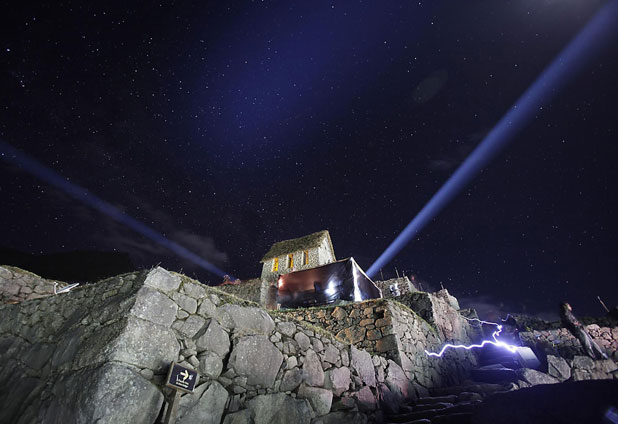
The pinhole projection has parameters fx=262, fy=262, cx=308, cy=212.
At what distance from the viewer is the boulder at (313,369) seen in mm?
4348

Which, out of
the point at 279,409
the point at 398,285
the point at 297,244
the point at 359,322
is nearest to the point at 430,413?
the point at 359,322

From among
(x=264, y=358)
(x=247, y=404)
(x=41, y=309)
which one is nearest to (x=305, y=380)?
(x=264, y=358)

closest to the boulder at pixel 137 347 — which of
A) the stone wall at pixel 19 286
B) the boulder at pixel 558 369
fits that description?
the stone wall at pixel 19 286

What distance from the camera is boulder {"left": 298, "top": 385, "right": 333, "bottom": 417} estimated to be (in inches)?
163

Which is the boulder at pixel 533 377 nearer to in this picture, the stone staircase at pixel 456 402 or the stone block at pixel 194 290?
the stone staircase at pixel 456 402

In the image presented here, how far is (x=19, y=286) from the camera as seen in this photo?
6828 mm

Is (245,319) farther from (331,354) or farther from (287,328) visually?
(331,354)

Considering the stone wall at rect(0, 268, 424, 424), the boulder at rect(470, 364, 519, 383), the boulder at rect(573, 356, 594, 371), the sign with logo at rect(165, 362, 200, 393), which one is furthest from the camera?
the boulder at rect(573, 356, 594, 371)

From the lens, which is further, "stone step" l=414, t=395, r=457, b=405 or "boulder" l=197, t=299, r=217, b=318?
"stone step" l=414, t=395, r=457, b=405

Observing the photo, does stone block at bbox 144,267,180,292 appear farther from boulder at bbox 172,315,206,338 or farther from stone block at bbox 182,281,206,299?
boulder at bbox 172,315,206,338

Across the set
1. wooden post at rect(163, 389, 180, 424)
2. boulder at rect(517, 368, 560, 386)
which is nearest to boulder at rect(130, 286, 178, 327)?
wooden post at rect(163, 389, 180, 424)

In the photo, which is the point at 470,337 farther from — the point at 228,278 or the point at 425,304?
the point at 228,278

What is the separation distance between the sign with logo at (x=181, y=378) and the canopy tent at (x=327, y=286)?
10.1 metres

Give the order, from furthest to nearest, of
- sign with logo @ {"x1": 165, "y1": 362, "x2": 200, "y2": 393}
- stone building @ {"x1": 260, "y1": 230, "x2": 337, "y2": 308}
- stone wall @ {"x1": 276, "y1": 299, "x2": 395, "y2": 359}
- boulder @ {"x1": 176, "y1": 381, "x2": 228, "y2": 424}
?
stone building @ {"x1": 260, "y1": 230, "x2": 337, "y2": 308}, stone wall @ {"x1": 276, "y1": 299, "x2": 395, "y2": 359}, boulder @ {"x1": 176, "y1": 381, "x2": 228, "y2": 424}, sign with logo @ {"x1": 165, "y1": 362, "x2": 200, "y2": 393}
